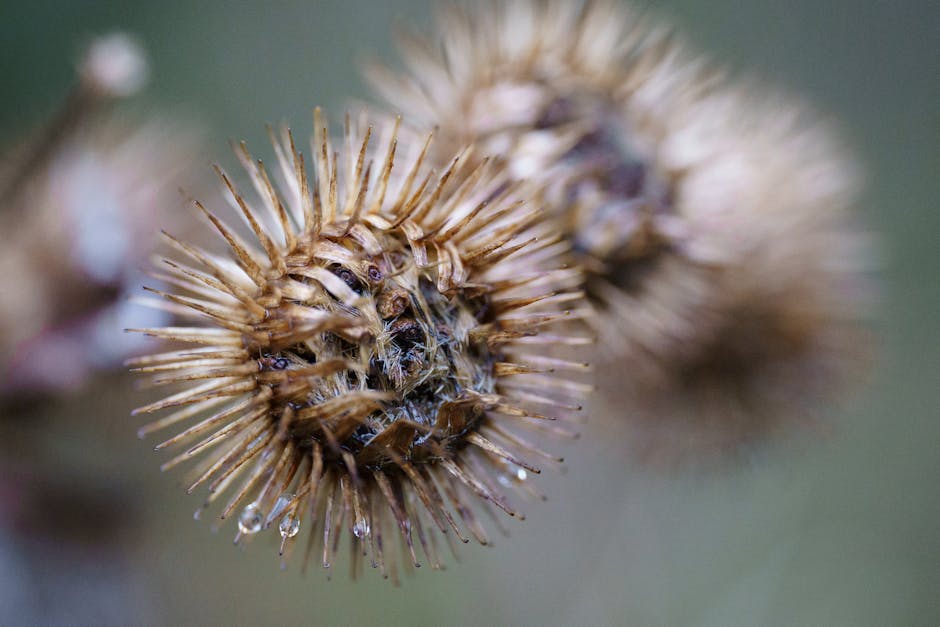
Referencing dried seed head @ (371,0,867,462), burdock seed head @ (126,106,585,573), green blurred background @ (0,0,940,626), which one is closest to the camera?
burdock seed head @ (126,106,585,573)

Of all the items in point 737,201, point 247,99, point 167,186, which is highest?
point 247,99

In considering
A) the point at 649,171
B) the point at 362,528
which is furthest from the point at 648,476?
the point at 362,528

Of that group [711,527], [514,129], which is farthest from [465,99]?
[711,527]

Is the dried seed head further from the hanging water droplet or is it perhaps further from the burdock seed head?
the hanging water droplet

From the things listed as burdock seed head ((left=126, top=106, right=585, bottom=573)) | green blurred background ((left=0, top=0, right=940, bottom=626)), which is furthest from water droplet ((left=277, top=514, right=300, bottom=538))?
green blurred background ((left=0, top=0, right=940, bottom=626))

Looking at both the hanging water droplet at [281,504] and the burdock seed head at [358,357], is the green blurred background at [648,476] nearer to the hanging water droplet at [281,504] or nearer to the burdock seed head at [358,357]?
the burdock seed head at [358,357]

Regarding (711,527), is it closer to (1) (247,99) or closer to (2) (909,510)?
(2) (909,510)
